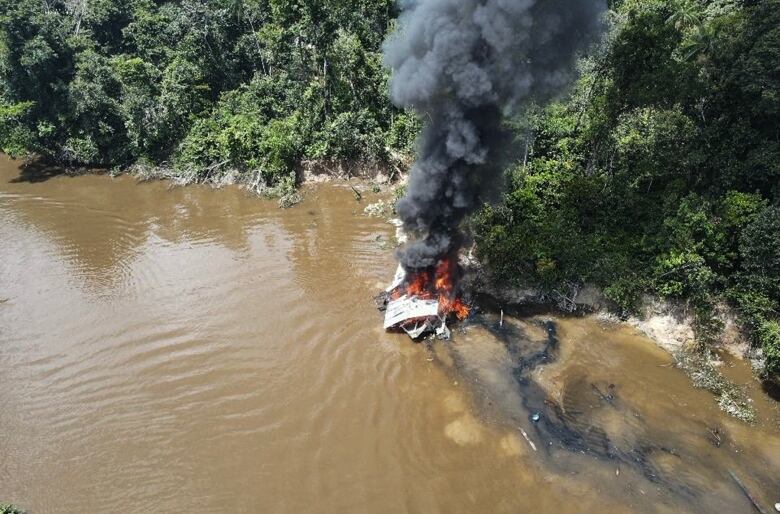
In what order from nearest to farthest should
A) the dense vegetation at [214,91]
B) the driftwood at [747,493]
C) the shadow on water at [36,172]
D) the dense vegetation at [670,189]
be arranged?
the driftwood at [747,493], the dense vegetation at [670,189], the dense vegetation at [214,91], the shadow on water at [36,172]

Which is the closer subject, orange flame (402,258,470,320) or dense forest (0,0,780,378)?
dense forest (0,0,780,378)

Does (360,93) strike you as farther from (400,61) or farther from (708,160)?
(708,160)

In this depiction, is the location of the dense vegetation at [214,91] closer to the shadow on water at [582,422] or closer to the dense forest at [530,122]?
the dense forest at [530,122]

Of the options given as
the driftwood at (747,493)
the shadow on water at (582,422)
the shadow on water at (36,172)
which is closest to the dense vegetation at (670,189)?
the shadow on water at (582,422)

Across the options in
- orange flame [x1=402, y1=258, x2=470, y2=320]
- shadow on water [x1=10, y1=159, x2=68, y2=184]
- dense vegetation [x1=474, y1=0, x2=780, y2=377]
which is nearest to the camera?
dense vegetation [x1=474, y1=0, x2=780, y2=377]

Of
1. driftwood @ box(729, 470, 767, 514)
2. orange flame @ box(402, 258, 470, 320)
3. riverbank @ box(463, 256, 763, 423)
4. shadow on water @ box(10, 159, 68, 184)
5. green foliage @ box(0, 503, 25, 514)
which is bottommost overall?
green foliage @ box(0, 503, 25, 514)

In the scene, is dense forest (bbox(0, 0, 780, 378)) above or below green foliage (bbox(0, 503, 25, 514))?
above

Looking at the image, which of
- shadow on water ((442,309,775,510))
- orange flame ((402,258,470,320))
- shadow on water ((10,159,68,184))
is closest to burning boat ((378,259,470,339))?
orange flame ((402,258,470,320))

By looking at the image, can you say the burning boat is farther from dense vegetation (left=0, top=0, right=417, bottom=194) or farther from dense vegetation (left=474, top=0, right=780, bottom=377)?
dense vegetation (left=0, top=0, right=417, bottom=194)
